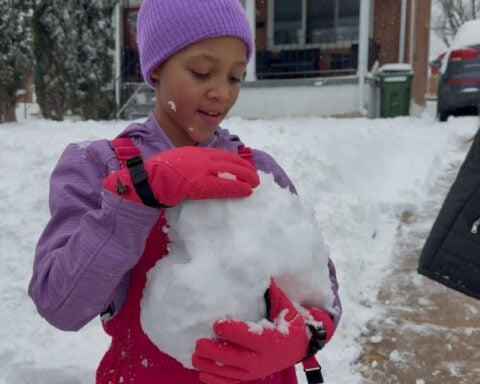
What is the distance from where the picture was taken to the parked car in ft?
39.7

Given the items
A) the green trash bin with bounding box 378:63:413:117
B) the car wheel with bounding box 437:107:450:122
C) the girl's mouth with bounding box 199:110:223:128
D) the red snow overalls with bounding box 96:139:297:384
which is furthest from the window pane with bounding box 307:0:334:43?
the red snow overalls with bounding box 96:139:297:384

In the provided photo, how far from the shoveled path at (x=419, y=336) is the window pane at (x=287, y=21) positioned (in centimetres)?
1217

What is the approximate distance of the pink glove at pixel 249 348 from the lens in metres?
1.21

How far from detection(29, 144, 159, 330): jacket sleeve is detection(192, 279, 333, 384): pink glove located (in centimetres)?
23

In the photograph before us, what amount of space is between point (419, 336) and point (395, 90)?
9569mm

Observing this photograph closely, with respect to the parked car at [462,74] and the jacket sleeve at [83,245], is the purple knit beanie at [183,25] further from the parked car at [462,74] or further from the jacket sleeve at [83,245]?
the parked car at [462,74]

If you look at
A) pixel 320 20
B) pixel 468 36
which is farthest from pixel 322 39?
pixel 468 36

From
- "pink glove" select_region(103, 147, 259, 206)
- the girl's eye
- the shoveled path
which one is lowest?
the shoveled path

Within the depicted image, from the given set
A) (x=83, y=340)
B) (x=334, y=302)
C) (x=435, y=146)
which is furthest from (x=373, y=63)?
(x=334, y=302)

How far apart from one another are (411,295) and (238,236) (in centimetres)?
334

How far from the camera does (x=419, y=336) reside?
3711 millimetres

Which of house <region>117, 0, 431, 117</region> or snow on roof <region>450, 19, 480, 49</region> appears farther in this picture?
house <region>117, 0, 431, 117</region>

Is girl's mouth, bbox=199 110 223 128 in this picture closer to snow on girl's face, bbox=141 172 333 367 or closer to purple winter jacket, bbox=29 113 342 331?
purple winter jacket, bbox=29 113 342 331

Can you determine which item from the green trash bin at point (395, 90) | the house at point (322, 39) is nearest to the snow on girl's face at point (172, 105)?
the green trash bin at point (395, 90)
